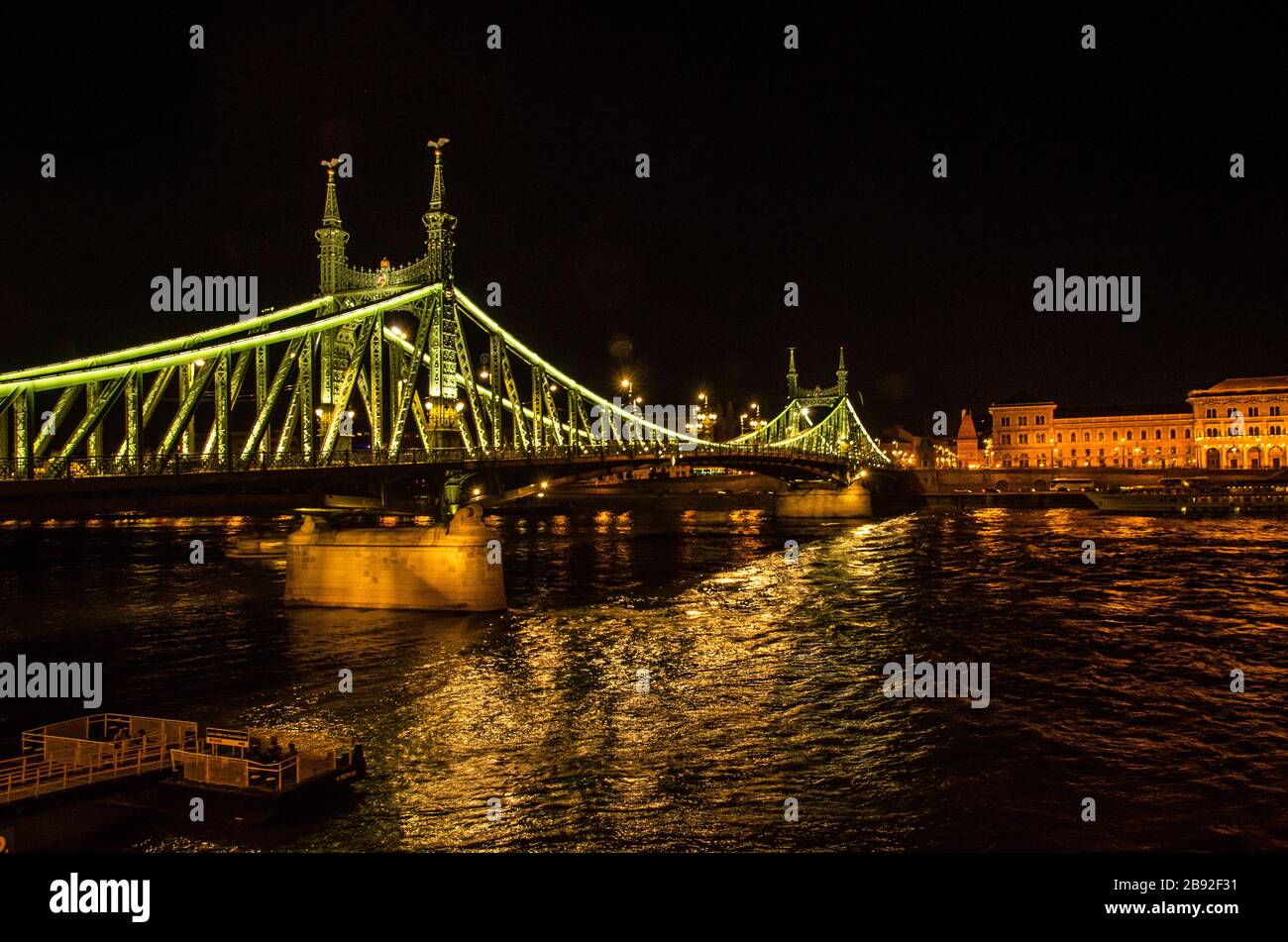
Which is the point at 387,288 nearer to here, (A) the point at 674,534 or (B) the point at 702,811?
(A) the point at 674,534

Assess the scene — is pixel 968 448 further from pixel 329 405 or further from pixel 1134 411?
pixel 329 405

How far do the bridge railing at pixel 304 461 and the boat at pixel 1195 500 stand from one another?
44.1 metres

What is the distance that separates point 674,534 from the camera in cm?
6581

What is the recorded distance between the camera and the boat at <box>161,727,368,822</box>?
13.3 m

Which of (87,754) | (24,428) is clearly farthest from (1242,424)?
(87,754)

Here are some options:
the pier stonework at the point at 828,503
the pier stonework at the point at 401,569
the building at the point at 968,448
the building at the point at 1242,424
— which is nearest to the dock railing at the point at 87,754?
the pier stonework at the point at 401,569

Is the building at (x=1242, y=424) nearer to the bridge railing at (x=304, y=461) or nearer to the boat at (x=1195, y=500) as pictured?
the boat at (x=1195, y=500)

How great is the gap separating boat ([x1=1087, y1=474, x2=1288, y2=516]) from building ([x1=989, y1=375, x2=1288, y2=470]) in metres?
35.7

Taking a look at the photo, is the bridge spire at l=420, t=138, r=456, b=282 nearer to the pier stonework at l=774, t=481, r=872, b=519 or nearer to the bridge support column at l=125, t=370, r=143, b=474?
the bridge support column at l=125, t=370, r=143, b=474

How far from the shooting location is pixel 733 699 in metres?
20.6

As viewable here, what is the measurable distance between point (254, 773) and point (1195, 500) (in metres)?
88.1
